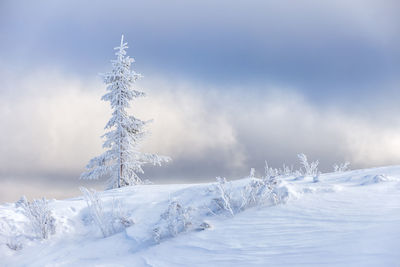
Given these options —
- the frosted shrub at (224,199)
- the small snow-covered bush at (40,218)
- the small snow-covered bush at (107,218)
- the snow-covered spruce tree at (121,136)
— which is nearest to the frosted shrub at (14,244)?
the small snow-covered bush at (40,218)

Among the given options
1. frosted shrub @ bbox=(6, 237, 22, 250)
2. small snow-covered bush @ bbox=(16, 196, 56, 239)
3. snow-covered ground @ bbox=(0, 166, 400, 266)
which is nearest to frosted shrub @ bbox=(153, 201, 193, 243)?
snow-covered ground @ bbox=(0, 166, 400, 266)

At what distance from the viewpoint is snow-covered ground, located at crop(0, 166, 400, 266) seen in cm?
307

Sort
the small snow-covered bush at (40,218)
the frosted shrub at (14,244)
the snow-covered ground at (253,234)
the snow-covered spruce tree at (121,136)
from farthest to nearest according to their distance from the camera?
the snow-covered spruce tree at (121,136), the small snow-covered bush at (40,218), the frosted shrub at (14,244), the snow-covered ground at (253,234)

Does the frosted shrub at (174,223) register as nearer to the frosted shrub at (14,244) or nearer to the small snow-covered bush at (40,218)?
the small snow-covered bush at (40,218)

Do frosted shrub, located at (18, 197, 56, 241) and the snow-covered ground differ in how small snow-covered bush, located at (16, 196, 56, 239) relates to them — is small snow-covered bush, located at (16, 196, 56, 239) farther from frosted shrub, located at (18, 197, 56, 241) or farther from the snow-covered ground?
the snow-covered ground

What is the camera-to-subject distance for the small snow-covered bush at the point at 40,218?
18.4 feet

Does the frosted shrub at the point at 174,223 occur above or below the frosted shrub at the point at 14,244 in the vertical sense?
above

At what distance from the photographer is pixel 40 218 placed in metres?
5.63

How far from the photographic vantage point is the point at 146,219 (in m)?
5.35

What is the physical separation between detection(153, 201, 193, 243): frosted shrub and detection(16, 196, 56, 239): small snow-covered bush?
92.8 inches

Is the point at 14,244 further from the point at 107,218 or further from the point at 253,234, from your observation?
the point at 253,234

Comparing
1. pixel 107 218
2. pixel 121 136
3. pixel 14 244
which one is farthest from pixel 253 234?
pixel 121 136

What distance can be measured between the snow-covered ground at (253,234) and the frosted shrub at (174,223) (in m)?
0.08

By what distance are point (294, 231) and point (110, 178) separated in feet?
53.6
